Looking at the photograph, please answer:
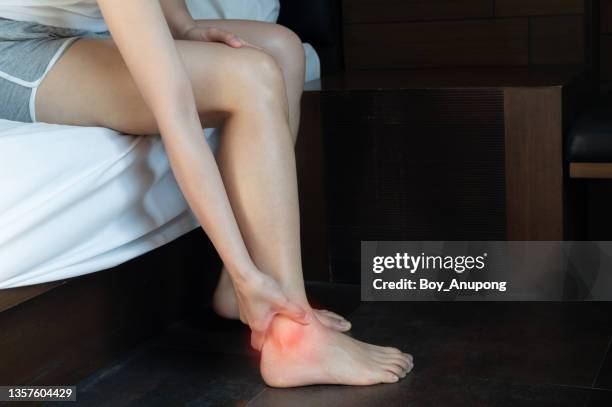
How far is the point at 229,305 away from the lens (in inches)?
74.2

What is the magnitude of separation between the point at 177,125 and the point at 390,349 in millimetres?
562

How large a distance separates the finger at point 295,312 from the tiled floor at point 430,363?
4.9 inches

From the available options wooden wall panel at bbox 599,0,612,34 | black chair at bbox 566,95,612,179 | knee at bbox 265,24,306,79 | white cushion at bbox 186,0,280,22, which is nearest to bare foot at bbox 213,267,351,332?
knee at bbox 265,24,306,79

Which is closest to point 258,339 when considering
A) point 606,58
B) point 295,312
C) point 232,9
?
point 295,312

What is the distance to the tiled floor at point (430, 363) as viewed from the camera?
155 cm

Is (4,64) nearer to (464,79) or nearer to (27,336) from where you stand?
(27,336)

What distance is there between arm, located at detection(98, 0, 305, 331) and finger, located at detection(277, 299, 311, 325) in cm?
5

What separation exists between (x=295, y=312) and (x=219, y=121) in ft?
1.20

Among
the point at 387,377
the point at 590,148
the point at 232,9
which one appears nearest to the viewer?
the point at 387,377

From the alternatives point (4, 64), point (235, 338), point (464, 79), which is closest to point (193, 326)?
point (235, 338)

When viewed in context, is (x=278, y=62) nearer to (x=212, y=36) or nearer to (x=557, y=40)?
(x=212, y=36)

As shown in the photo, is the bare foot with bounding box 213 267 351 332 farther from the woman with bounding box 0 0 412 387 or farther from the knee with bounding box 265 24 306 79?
the knee with bounding box 265 24 306 79

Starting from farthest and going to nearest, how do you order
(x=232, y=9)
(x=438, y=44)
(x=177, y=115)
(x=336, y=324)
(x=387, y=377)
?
(x=438, y=44) < (x=232, y=9) < (x=336, y=324) < (x=387, y=377) < (x=177, y=115)

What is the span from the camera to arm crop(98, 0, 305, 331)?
1.47m
